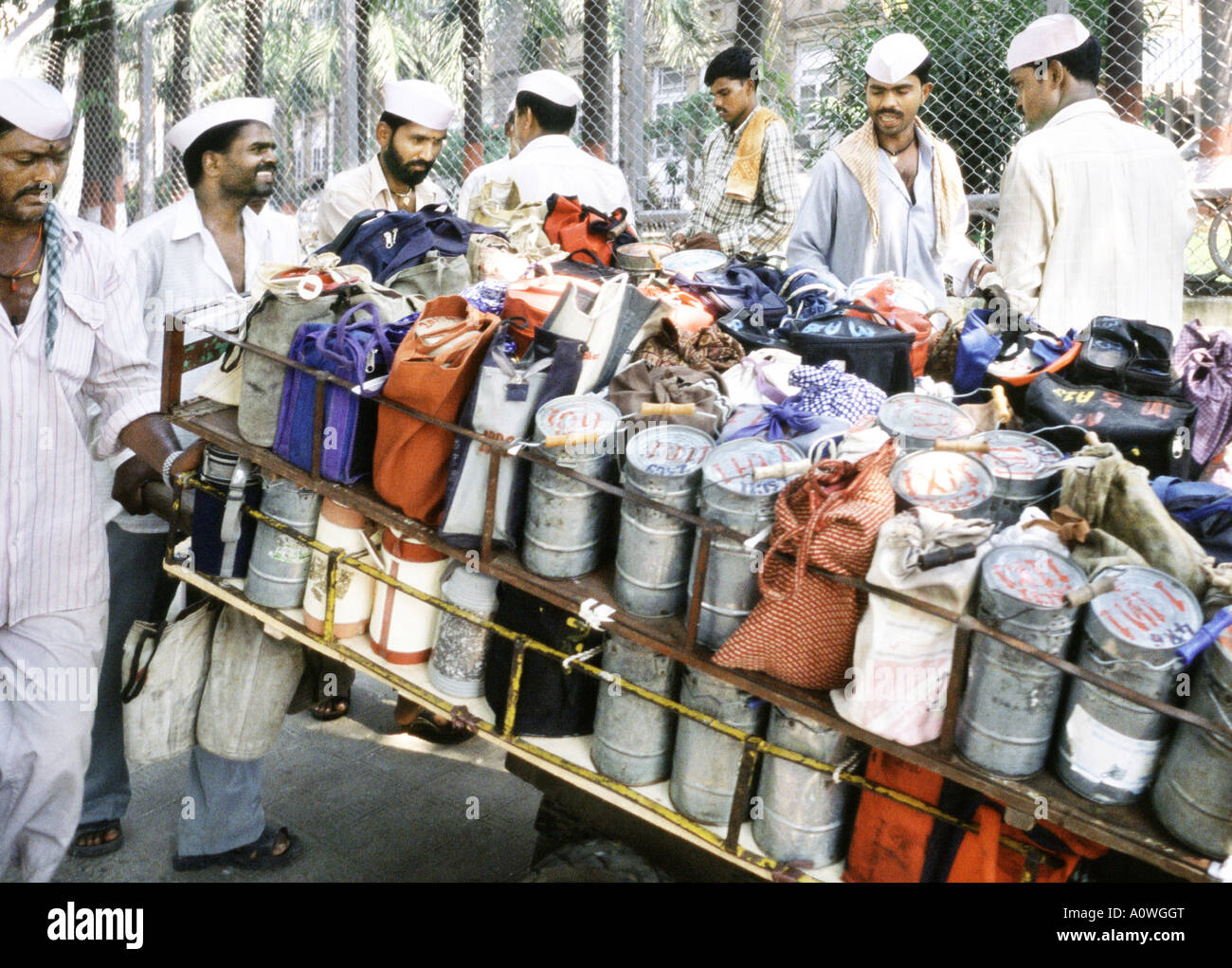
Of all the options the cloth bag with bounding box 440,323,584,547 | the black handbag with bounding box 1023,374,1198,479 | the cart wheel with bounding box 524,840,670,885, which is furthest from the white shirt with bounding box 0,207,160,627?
the black handbag with bounding box 1023,374,1198,479

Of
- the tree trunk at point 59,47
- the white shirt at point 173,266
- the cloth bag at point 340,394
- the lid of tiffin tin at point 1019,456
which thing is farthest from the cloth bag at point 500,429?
the tree trunk at point 59,47

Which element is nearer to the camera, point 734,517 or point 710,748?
point 734,517

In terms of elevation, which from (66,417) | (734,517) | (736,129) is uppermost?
(736,129)

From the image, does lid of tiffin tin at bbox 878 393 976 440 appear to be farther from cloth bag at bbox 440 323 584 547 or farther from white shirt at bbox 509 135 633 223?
white shirt at bbox 509 135 633 223

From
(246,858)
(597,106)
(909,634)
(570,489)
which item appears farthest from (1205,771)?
(597,106)

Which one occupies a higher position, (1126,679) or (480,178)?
(480,178)

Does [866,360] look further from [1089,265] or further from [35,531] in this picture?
[35,531]

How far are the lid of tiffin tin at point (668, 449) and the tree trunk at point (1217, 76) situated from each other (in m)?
4.86

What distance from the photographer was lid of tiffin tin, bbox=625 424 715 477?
7.45 ft

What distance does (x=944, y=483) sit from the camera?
211cm

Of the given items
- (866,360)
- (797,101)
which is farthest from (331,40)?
(866,360)

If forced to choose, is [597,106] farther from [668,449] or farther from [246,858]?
[668,449]

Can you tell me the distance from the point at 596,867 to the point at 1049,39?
10.8 feet

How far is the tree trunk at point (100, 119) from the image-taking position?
1174cm
